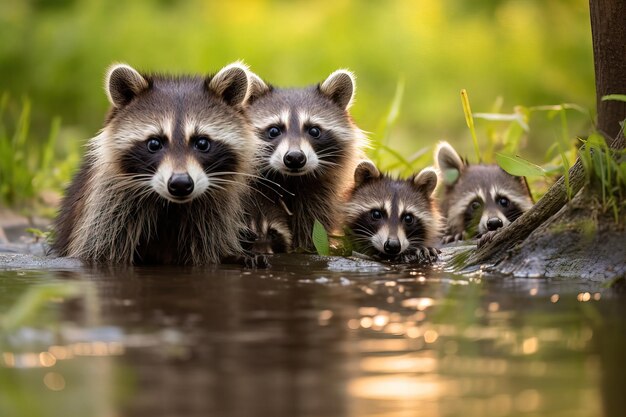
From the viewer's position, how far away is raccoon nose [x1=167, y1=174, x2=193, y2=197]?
17.7ft

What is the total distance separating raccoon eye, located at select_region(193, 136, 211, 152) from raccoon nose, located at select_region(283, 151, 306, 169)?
0.60 m

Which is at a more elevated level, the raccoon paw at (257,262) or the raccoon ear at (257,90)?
the raccoon ear at (257,90)

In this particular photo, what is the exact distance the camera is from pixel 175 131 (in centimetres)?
570

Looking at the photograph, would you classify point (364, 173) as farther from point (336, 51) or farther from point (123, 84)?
point (336, 51)

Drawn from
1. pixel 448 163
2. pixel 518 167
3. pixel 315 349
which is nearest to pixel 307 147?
pixel 448 163

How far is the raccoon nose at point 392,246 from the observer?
19.9 ft

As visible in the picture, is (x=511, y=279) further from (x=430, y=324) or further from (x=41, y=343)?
(x=41, y=343)

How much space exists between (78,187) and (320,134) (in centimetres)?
146

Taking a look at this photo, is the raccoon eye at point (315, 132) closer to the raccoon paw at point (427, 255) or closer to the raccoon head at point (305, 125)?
the raccoon head at point (305, 125)

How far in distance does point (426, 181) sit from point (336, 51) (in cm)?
635

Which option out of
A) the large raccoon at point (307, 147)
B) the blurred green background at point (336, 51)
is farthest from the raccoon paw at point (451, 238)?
the blurred green background at point (336, 51)

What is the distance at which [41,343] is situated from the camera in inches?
131

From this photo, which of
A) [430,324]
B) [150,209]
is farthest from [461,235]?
[430,324]

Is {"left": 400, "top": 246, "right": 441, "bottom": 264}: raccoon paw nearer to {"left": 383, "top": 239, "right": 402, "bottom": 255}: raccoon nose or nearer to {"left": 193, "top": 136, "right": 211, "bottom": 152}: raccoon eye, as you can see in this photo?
{"left": 383, "top": 239, "right": 402, "bottom": 255}: raccoon nose
